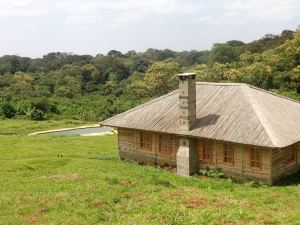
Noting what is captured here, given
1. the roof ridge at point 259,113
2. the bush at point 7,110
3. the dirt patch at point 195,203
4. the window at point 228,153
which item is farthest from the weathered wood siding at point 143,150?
the bush at point 7,110

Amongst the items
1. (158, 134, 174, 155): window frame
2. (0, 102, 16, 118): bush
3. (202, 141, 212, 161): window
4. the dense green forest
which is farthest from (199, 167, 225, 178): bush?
(0, 102, 16, 118): bush

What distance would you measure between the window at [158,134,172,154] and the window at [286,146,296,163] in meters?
7.88

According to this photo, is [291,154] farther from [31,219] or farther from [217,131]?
[31,219]

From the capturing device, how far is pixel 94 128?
64062 mm

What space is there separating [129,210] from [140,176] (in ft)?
26.1

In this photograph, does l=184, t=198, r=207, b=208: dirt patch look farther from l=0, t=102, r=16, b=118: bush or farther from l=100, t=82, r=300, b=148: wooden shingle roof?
l=0, t=102, r=16, b=118: bush

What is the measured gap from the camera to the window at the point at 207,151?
29375 mm

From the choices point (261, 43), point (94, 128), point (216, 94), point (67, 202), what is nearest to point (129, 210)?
point (67, 202)

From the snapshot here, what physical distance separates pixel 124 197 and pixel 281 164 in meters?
10.6

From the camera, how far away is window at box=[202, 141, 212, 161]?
29375 mm

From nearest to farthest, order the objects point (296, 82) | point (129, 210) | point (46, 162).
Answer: point (129, 210) → point (46, 162) → point (296, 82)

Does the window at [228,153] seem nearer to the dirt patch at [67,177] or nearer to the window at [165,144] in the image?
the window at [165,144]

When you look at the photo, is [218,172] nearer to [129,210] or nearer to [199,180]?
[199,180]

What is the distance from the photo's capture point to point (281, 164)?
27359 mm
